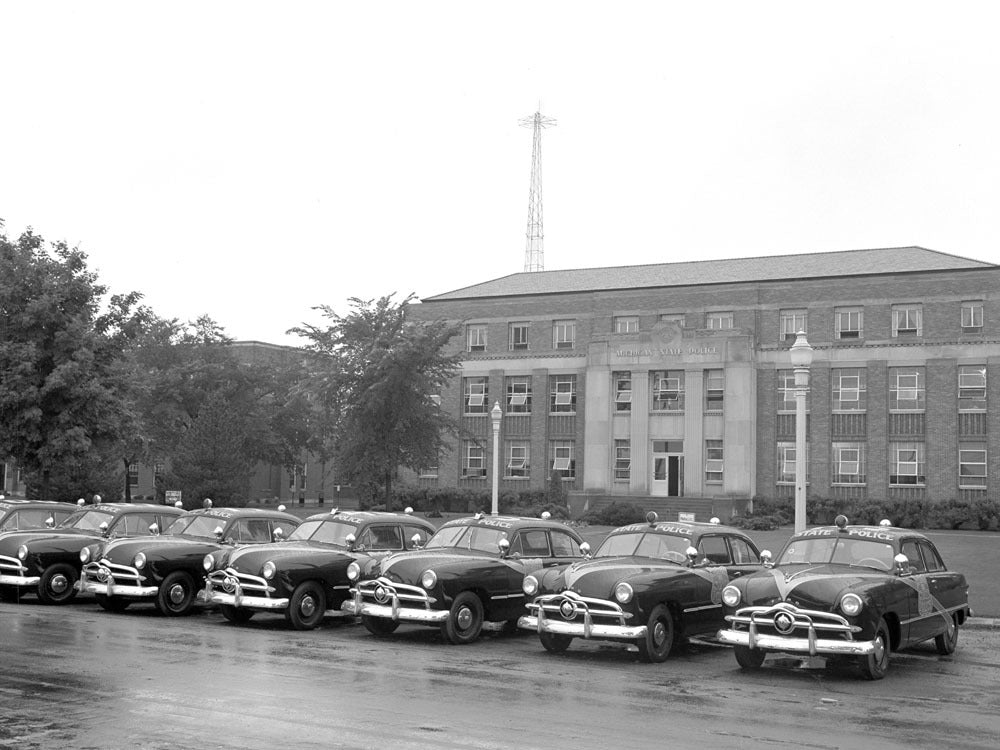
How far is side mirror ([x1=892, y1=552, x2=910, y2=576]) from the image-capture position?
557 inches

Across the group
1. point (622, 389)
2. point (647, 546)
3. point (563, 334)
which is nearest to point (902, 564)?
point (647, 546)

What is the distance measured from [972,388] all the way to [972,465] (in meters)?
3.27

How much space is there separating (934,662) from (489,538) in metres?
6.21

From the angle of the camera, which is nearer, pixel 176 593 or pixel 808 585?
pixel 808 585

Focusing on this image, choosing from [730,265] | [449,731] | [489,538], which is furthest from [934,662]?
[730,265]

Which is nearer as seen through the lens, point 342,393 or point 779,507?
point 342,393

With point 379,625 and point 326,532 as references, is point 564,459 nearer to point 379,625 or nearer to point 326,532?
point 326,532

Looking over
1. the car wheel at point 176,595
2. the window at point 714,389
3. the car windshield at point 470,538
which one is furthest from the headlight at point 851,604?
the window at point 714,389

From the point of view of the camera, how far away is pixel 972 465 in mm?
49562

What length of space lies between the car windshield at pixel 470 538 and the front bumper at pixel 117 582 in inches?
183

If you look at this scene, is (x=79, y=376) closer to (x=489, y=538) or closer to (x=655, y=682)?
(x=489, y=538)

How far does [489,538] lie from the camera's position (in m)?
17.0

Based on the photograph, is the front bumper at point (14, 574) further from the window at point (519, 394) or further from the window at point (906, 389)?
the window at point (906, 389)

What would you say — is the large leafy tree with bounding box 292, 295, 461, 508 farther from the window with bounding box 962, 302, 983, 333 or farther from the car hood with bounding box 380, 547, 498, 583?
the car hood with bounding box 380, 547, 498, 583
